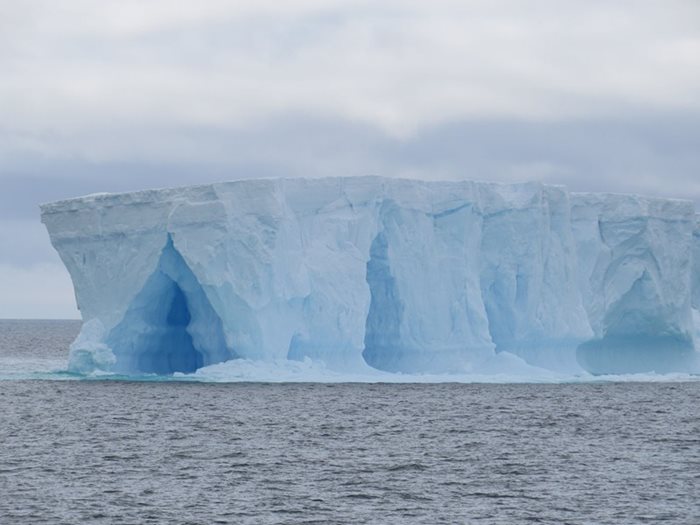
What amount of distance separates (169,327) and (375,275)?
5279mm

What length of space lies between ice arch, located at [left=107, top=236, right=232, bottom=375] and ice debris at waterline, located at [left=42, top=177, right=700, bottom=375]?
0.14 ft

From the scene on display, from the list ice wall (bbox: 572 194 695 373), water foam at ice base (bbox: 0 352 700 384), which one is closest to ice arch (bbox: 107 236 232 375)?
water foam at ice base (bbox: 0 352 700 384)

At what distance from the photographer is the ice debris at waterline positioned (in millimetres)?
28594

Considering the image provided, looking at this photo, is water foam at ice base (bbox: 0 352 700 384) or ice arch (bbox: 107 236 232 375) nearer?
water foam at ice base (bbox: 0 352 700 384)

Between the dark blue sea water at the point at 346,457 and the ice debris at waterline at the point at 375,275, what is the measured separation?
128cm

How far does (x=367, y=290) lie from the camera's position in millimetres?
29172

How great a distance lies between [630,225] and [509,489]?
54.0 feet

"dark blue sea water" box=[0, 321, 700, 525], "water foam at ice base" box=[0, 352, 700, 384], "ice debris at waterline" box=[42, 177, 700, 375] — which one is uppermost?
"ice debris at waterline" box=[42, 177, 700, 375]

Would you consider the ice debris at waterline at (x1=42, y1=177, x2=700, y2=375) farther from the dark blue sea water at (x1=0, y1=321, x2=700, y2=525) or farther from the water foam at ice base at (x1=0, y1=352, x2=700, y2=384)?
the dark blue sea water at (x1=0, y1=321, x2=700, y2=525)

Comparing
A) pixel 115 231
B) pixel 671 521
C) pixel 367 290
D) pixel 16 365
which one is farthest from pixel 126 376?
pixel 671 521

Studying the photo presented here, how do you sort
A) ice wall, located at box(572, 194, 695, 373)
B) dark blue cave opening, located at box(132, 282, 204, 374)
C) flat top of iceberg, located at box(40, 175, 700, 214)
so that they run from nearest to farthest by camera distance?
flat top of iceberg, located at box(40, 175, 700, 214), dark blue cave opening, located at box(132, 282, 204, 374), ice wall, located at box(572, 194, 695, 373)

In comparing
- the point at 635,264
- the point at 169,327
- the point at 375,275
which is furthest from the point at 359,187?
the point at 635,264

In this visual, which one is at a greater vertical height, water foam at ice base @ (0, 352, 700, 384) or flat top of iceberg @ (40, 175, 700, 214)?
flat top of iceberg @ (40, 175, 700, 214)

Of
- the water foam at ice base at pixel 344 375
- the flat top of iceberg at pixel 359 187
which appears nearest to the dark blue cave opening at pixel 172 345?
the water foam at ice base at pixel 344 375
